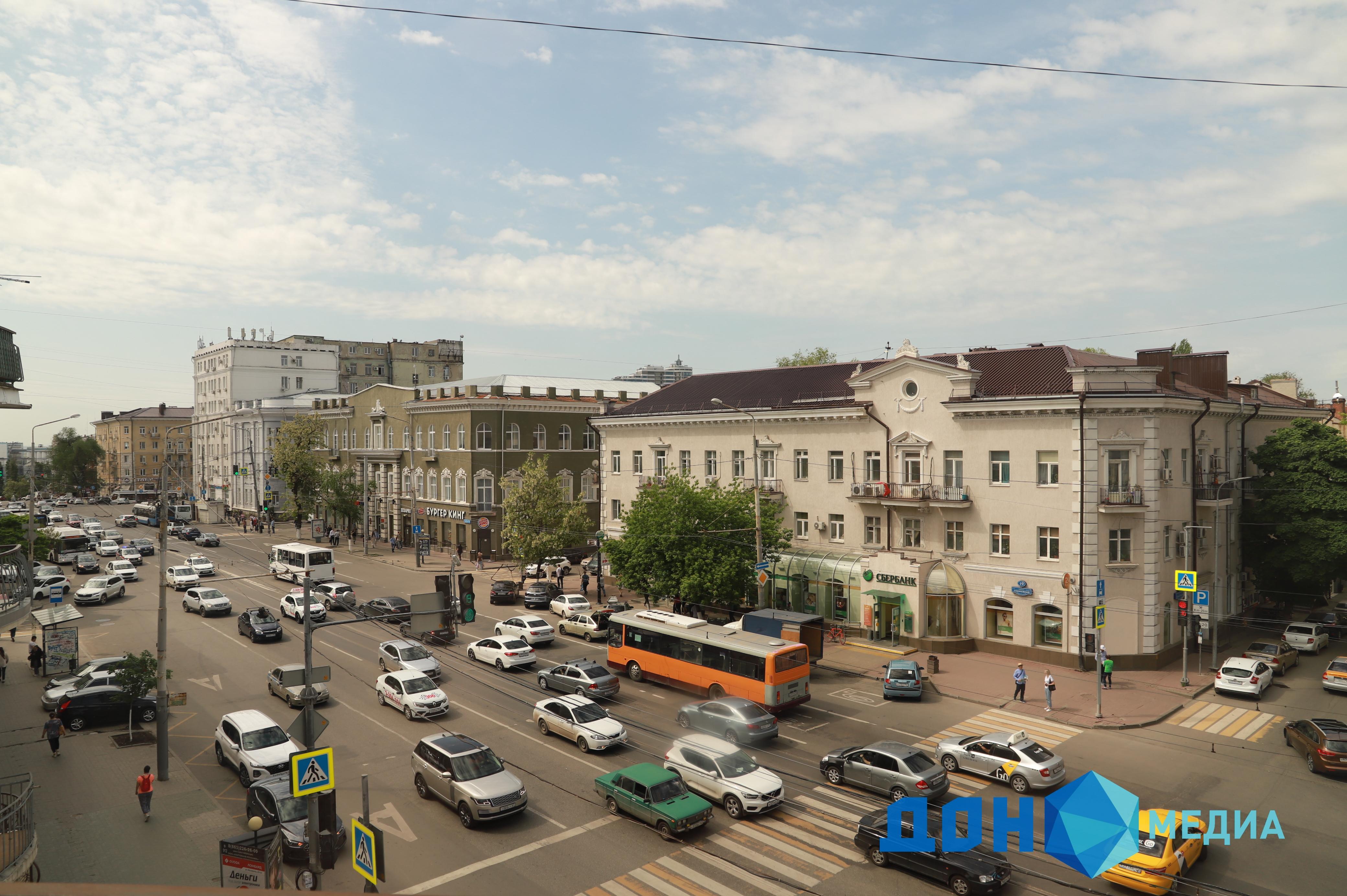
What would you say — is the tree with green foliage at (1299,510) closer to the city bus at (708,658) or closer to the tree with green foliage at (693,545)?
the tree with green foliage at (693,545)

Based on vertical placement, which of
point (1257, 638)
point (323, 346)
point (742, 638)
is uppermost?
point (323, 346)

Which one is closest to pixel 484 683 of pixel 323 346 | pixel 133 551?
pixel 133 551

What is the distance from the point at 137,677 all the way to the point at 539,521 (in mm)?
28274

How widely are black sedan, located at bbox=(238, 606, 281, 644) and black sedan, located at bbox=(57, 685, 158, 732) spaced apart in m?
10.7

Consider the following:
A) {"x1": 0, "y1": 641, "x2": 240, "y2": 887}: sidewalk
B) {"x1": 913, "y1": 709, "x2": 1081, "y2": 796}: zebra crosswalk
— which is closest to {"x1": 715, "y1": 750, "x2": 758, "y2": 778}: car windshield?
{"x1": 913, "y1": 709, "x2": 1081, "y2": 796}: zebra crosswalk

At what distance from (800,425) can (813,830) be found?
29.6m

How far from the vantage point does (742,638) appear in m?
32.2

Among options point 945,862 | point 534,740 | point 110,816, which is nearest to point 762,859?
point 945,862

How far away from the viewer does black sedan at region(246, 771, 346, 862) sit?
63.6ft

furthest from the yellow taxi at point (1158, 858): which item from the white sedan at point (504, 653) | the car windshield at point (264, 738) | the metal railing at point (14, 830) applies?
the white sedan at point (504, 653)

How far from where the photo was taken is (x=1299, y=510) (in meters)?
42.6

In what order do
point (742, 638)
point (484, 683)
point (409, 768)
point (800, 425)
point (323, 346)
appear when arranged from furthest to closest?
point (323, 346) → point (800, 425) → point (484, 683) → point (742, 638) → point (409, 768)

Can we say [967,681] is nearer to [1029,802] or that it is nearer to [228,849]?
[1029,802]

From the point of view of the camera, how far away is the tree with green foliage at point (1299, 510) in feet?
135
